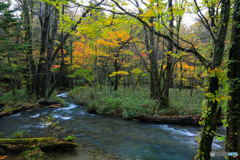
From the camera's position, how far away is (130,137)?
7.13m

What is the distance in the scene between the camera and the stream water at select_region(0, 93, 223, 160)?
5.60m

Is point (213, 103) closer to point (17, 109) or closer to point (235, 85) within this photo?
point (235, 85)

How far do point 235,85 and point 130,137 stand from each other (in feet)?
17.8

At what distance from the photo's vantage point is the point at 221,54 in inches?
113

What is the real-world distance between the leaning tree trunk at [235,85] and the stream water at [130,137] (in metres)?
3.04

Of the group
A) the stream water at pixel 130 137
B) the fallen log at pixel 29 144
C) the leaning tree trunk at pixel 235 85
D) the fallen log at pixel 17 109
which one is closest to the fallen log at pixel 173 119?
the stream water at pixel 130 137

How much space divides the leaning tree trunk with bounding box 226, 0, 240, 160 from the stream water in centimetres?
304

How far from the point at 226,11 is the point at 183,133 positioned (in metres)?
6.35

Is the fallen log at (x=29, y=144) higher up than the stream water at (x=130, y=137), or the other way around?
the fallen log at (x=29, y=144)

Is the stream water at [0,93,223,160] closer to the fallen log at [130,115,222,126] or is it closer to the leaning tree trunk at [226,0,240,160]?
the fallen log at [130,115,222,126]

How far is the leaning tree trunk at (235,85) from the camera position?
273 cm

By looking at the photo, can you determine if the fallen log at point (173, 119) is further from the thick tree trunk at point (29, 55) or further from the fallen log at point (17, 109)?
the thick tree trunk at point (29, 55)

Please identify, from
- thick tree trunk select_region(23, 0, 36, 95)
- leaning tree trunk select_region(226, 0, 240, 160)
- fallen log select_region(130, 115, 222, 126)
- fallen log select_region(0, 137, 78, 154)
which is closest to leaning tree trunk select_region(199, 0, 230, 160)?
leaning tree trunk select_region(226, 0, 240, 160)

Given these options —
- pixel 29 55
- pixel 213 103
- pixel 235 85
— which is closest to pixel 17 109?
pixel 29 55
